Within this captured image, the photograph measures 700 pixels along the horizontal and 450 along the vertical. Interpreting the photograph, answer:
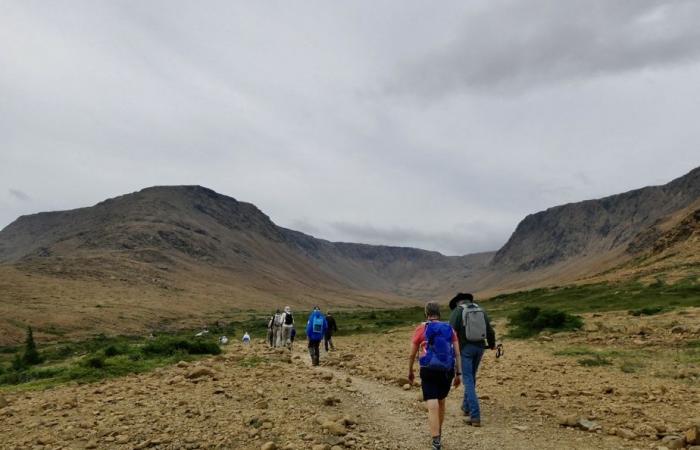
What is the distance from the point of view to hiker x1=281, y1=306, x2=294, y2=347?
22984mm

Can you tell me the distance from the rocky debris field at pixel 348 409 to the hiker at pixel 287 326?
6753 millimetres

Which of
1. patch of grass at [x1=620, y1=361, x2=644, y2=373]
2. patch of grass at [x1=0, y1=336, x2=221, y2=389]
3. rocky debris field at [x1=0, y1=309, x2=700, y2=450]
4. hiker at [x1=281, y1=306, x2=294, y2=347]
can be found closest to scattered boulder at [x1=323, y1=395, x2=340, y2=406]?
rocky debris field at [x1=0, y1=309, x2=700, y2=450]

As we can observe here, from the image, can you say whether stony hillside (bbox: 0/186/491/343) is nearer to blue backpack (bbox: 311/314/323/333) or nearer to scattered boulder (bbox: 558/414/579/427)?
blue backpack (bbox: 311/314/323/333)

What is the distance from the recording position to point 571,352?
1784 centimetres

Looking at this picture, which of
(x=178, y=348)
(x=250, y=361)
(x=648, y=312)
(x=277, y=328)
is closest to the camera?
(x=250, y=361)

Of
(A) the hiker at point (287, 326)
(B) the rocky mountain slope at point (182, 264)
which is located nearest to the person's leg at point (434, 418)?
(A) the hiker at point (287, 326)

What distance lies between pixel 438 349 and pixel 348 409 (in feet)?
11.3

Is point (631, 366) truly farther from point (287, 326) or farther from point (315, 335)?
point (287, 326)

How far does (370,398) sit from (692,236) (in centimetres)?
6699

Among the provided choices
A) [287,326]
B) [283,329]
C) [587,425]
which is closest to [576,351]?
[587,425]

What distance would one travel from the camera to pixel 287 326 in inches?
916

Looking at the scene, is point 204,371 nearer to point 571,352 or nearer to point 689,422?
point 689,422

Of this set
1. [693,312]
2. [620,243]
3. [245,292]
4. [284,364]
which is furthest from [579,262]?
[284,364]

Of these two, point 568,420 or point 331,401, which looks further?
point 331,401
